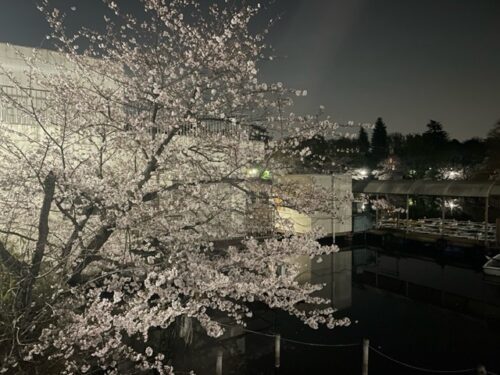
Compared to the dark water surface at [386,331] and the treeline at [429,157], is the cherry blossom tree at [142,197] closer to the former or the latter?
the dark water surface at [386,331]

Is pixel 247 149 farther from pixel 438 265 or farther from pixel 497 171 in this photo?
pixel 497 171

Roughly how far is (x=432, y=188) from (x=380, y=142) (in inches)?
1730

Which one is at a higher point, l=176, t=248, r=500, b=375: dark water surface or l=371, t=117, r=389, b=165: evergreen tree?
l=371, t=117, r=389, b=165: evergreen tree

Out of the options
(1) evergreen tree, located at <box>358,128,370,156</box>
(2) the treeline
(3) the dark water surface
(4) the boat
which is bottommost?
(3) the dark water surface

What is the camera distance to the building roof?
840 inches

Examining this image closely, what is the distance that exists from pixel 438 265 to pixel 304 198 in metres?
15.2

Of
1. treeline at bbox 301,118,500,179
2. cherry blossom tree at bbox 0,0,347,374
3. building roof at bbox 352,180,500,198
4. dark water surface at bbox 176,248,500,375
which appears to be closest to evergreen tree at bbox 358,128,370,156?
treeline at bbox 301,118,500,179

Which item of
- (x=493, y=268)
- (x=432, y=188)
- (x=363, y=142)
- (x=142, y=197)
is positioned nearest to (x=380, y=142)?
(x=363, y=142)

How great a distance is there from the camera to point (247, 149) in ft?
27.6

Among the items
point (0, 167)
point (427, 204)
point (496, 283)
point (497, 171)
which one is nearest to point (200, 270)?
point (0, 167)

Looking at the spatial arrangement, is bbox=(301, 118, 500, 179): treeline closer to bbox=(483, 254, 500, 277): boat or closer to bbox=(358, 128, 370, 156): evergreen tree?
bbox=(358, 128, 370, 156): evergreen tree

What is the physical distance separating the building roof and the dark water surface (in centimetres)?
493

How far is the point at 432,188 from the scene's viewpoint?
24219 millimetres

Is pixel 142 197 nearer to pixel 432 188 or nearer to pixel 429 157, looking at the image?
pixel 432 188
